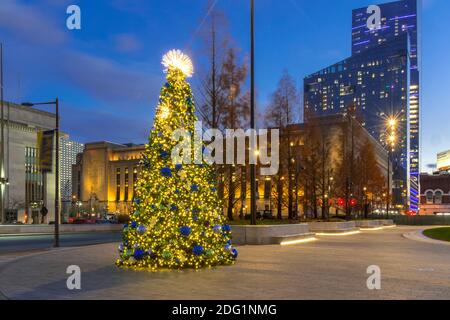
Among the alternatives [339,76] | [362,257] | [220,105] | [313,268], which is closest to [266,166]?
[220,105]

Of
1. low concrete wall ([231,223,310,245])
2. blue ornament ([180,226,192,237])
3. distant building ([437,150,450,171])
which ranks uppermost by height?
distant building ([437,150,450,171])

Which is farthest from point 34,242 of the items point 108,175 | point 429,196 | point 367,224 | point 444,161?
point 108,175

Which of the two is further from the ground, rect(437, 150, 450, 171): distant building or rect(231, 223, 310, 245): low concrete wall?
rect(437, 150, 450, 171): distant building

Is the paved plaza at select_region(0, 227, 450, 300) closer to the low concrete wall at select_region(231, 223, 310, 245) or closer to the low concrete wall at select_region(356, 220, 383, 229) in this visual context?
the low concrete wall at select_region(231, 223, 310, 245)

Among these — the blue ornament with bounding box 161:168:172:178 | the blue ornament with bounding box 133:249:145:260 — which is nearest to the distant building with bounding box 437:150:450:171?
the blue ornament with bounding box 161:168:172:178

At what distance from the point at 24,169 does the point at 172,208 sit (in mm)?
71969

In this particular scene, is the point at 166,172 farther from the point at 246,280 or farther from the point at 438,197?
the point at 438,197

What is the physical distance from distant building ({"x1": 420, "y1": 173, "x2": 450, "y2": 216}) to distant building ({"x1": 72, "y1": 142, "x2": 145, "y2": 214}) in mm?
77939

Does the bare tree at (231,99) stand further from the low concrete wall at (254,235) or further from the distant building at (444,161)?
the distant building at (444,161)

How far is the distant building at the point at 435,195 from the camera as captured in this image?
127875 millimetres

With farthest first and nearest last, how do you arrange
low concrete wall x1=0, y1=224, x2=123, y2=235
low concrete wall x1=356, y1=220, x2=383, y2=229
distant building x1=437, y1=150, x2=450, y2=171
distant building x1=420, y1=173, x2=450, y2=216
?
distant building x1=420, y1=173, x2=450, y2=216 → distant building x1=437, y1=150, x2=450, y2=171 → low concrete wall x1=356, y1=220, x2=383, y2=229 → low concrete wall x1=0, y1=224, x2=123, y2=235

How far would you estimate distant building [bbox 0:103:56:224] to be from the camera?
7612 cm
